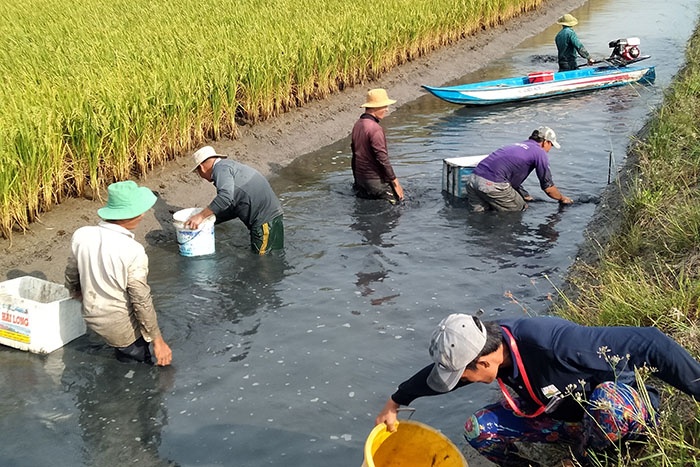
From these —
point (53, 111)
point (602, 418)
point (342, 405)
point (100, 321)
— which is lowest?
point (342, 405)

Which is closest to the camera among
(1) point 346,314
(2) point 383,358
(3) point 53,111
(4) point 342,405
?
(4) point 342,405

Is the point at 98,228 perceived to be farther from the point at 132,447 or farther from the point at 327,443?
the point at 327,443

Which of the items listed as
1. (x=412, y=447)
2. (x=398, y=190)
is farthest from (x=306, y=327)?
(x=398, y=190)

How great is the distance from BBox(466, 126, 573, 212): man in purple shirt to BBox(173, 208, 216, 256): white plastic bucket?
343 cm

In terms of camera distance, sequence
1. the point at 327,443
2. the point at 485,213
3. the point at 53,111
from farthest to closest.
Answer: the point at 485,213
the point at 53,111
the point at 327,443

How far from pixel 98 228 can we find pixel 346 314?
2442 mm

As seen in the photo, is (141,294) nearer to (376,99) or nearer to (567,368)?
(567,368)

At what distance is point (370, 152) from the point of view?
9734mm

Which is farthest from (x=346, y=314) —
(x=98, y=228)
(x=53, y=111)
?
(x=53, y=111)

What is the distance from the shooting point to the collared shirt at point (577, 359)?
130 inches

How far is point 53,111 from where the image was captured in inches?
309

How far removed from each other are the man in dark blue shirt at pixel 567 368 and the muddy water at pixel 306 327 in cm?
133

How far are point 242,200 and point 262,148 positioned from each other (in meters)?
3.81

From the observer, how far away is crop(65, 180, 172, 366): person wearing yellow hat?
17.8ft
